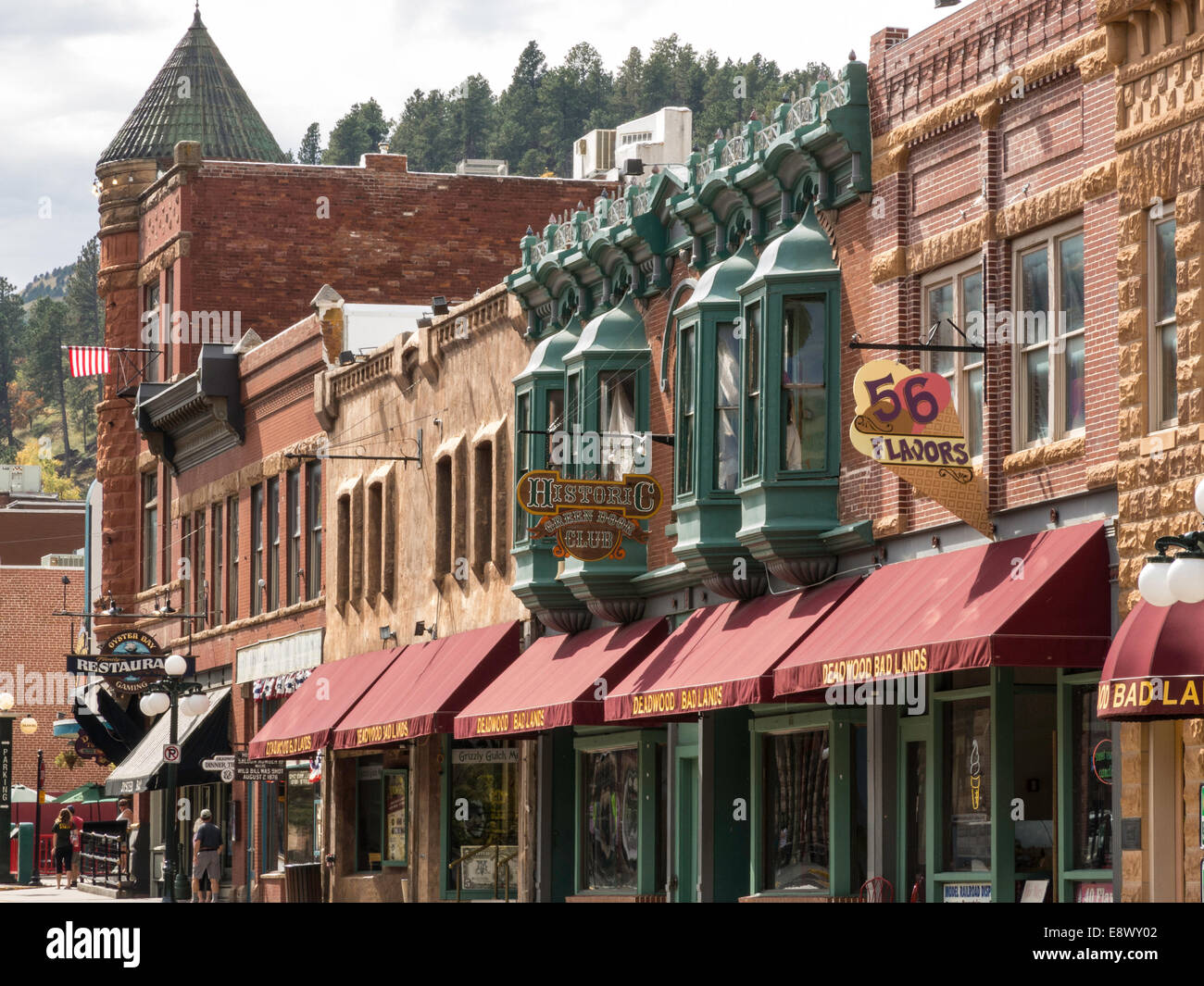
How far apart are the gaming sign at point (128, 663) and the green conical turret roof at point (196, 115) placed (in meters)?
13.1

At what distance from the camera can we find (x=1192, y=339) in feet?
53.1

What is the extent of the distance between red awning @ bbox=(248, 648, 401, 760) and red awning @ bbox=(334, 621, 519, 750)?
0.34m

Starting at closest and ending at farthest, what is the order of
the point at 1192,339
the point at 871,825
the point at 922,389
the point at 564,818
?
the point at 1192,339 < the point at 922,389 < the point at 871,825 < the point at 564,818

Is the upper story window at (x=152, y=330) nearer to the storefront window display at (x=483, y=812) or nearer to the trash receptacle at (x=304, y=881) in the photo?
the trash receptacle at (x=304, y=881)

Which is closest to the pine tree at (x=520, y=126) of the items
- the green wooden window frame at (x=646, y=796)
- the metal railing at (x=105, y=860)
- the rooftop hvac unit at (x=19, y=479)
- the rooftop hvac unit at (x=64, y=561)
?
the rooftop hvac unit at (x=19, y=479)

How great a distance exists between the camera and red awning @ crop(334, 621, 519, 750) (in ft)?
95.3

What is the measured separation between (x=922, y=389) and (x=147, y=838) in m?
32.1

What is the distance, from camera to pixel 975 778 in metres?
19.2

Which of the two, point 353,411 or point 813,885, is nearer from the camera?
point 813,885

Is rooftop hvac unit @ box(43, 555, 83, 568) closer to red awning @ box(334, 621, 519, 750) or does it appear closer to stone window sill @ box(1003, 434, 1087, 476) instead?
red awning @ box(334, 621, 519, 750)

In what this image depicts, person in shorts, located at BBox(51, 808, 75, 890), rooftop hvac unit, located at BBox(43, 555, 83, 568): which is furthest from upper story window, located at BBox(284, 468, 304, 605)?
rooftop hvac unit, located at BBox(43, 555, 83, 568)
